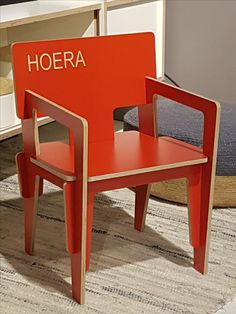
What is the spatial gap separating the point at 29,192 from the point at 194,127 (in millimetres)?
600

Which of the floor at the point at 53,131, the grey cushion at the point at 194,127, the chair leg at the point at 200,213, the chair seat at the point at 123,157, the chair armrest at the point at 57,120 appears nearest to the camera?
the chair armrest at the point at 57,120

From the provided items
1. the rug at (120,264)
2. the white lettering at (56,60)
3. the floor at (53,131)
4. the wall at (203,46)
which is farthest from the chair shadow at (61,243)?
the wall at (203,46)

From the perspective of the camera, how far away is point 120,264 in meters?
1.71

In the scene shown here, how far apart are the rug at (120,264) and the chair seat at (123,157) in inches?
11.6

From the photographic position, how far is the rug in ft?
5.03

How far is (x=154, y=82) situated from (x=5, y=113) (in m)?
0.54

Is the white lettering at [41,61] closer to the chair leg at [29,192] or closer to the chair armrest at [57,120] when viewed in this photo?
the chair armrest at [57,120]

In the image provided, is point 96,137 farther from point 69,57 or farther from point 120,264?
point 120,264

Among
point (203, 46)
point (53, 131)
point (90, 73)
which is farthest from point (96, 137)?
point (203, 46)

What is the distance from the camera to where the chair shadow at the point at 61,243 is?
1677mm

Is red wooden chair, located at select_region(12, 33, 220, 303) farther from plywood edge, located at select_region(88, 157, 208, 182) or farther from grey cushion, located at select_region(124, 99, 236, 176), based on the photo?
grey cushion, located at select_region(124, 99, 236, 176)

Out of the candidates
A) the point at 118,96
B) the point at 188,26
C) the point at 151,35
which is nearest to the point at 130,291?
the point at 118,96

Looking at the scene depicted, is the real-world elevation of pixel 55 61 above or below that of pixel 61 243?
above

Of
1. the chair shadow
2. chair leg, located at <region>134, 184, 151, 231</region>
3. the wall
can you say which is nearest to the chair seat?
chair leg, located at <region>134, 184, 151, 231</region>
